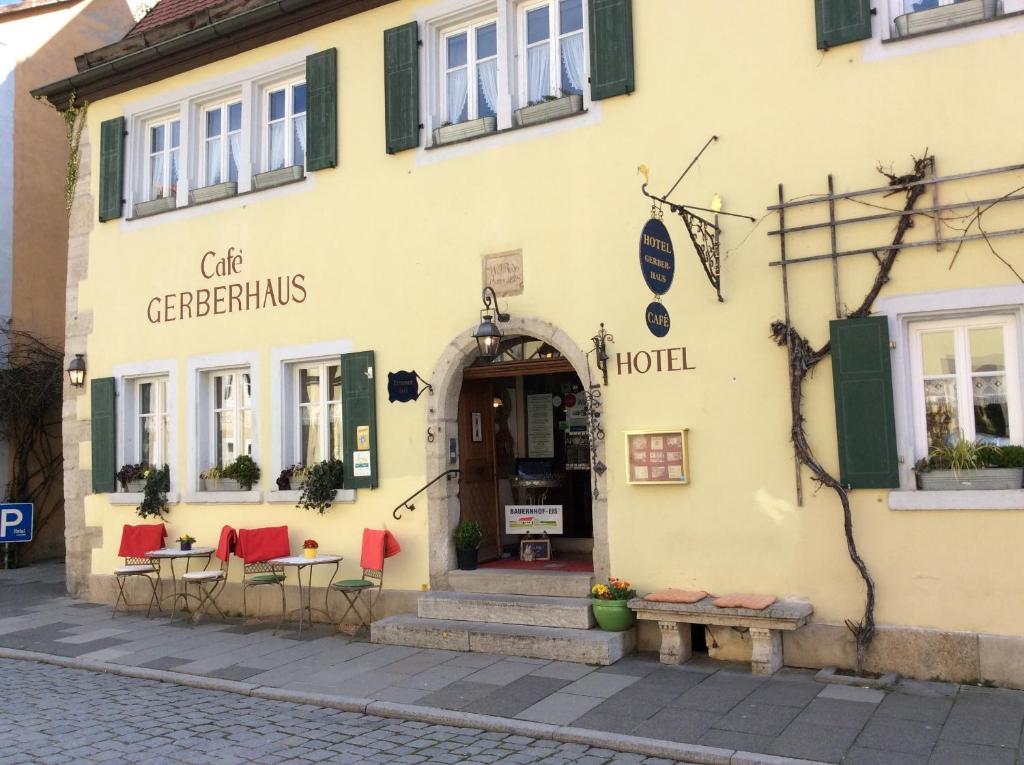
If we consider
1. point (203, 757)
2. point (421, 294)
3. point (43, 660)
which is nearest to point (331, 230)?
point (421, 294)

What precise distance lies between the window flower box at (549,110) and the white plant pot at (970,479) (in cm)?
439

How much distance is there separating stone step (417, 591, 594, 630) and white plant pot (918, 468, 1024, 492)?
9.64 ft

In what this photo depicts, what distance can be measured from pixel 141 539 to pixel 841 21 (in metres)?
9.26

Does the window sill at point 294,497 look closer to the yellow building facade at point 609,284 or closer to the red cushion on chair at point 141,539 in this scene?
the yellow building facade at point 609,284

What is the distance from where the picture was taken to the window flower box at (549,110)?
8625mm

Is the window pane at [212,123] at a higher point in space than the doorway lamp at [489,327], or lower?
higher

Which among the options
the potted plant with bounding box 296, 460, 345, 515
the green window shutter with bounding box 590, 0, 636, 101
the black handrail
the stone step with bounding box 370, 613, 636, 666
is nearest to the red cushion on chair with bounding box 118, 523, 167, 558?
the potted plant with bounding box 296, 460, 345, 515

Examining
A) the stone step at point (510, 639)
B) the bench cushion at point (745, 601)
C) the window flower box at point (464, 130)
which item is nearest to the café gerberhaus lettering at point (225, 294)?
the window flower box at point (464, 130)

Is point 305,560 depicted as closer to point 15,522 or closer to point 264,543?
point 264,543

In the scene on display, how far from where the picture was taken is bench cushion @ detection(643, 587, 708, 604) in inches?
292

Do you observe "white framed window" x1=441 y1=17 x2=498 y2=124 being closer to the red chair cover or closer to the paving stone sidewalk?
the red chair cover

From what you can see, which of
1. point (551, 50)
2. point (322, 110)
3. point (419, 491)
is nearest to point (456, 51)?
point (551, 50)

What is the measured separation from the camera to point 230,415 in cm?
1112

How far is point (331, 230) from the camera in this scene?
1014 cm
